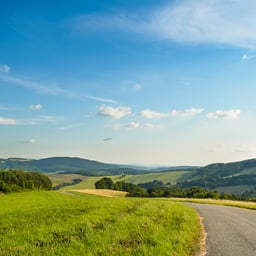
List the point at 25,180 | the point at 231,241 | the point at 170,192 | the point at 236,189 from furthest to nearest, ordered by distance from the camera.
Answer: the point at 236,189 → the point at 25,180 → the point at 170,192 → the point at 231,241

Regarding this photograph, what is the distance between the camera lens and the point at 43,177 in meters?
167

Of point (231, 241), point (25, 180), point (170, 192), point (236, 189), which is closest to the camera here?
point (231, 241)

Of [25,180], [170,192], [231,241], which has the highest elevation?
[231,241]

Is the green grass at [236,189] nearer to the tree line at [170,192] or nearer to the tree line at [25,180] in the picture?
the tree line at [170,192]

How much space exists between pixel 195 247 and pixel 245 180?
193821mm

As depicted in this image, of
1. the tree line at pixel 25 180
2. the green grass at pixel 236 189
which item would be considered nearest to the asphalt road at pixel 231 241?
the tree line at pixel 25 180

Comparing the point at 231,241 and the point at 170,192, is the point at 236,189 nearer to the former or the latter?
the point at 170,192

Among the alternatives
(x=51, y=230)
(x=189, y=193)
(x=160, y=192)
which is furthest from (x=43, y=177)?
(x=51, y=230)

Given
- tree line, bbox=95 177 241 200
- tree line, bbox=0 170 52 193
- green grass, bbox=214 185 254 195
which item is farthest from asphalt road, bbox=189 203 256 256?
green grass, bbox=214 185 254 195

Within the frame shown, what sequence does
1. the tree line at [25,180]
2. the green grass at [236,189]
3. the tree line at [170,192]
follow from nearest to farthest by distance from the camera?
the tree line at [170,192] → the tree line at [25,180] → the green grass at [236,189]

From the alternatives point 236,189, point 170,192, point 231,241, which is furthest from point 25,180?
point 231,241

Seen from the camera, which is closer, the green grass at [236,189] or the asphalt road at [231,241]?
the asphalt road at [231,241]

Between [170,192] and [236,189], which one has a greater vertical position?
[170,192]

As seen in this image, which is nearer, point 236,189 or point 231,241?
→ point 231,241
